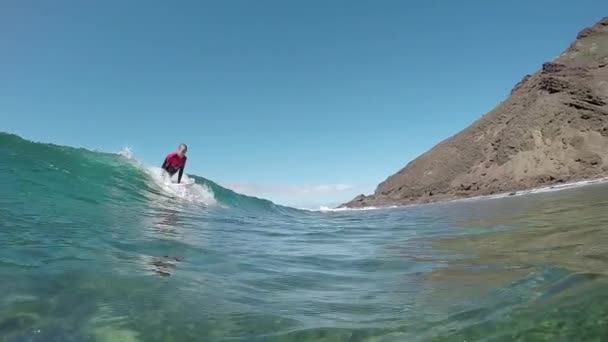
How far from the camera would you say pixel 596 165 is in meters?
46.6

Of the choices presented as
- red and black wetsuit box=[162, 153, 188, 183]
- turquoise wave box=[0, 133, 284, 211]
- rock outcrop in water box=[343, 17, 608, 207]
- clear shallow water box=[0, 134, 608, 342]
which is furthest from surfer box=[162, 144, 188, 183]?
rock outcrop in water box=[343, 17, 608, 207]

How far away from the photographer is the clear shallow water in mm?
3018

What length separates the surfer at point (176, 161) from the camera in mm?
15766

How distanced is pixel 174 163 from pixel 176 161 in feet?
0.47

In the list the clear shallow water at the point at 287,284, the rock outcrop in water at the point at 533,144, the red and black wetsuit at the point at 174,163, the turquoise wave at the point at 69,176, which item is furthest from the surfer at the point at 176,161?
the rock outcrop in water at the point at 533,144

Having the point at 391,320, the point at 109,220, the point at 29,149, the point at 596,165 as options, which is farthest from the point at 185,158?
the point at 596,165

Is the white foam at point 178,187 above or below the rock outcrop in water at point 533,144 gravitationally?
below

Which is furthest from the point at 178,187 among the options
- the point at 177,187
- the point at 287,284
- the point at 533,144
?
the point at 533,144

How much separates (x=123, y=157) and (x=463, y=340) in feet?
66.6

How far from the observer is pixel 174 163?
1620 centimetres

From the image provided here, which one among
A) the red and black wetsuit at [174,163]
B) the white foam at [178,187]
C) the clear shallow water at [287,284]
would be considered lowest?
the clear shallow water at [287,284]

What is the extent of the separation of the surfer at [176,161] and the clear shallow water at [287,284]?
7.60 meters

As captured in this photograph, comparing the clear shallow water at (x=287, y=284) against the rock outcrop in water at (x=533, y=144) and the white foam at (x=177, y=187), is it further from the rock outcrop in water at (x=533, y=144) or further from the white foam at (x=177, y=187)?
the rock outcrop in water at (x=533, y=144)

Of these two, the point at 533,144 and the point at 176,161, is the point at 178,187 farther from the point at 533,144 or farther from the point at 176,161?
the point at 533,144
